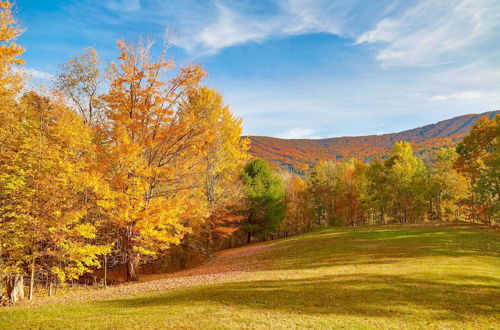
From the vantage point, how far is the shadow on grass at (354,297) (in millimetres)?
10898

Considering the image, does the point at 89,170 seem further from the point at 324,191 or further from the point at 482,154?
the point at 324,191

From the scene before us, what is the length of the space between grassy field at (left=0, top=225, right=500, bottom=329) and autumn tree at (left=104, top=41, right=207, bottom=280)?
11.7 feet

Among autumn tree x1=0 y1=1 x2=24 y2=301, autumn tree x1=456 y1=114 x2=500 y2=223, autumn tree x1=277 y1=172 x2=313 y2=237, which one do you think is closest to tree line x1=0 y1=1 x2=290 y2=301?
autumn tree x1=0 y1=1 x2=24 y2=301

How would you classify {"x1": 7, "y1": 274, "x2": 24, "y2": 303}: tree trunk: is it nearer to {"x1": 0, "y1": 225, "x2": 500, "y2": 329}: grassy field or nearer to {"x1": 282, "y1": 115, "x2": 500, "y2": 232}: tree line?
{"x1": 0, "y1": 225, "x2": 500, "y2": 329}: grassy field

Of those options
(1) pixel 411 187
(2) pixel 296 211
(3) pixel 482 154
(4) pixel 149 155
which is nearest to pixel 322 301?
(4) pixel 149 155

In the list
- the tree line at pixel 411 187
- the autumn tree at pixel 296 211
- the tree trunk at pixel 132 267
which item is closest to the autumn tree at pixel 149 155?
the tree trunk at pixel 132 267

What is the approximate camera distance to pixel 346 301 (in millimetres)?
11828

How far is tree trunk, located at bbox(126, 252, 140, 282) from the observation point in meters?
20.1

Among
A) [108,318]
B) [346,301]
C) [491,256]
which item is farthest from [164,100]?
[491,256]

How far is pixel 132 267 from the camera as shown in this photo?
2028 centimetres

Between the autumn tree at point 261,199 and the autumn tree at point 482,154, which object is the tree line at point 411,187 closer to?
the autumn tree at point 482,154

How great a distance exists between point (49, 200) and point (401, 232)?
2769 cm

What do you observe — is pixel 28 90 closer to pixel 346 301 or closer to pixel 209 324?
pixel 209 324

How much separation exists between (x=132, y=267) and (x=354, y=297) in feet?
45.8
